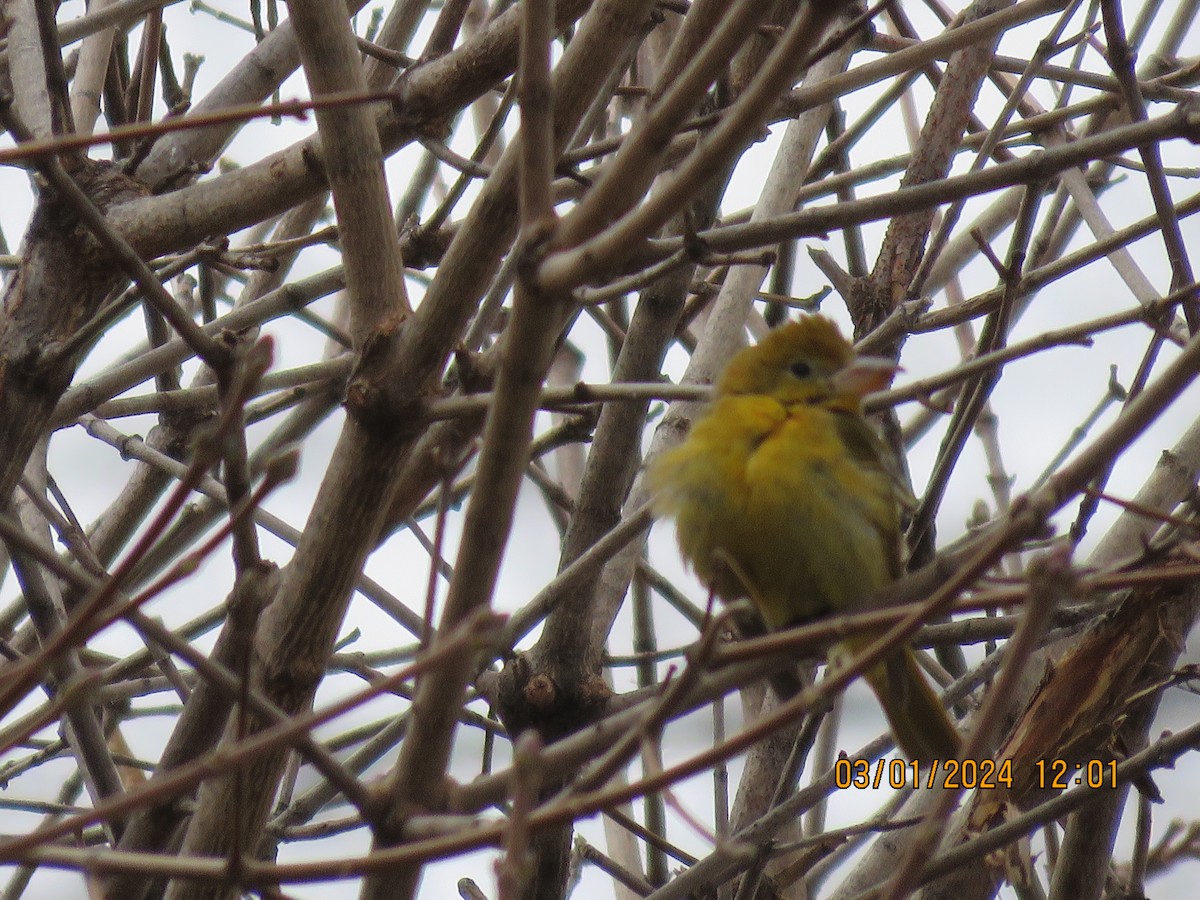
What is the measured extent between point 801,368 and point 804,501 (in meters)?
0.52

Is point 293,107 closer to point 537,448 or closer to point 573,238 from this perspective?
point 573,238

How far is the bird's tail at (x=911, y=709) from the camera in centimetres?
310

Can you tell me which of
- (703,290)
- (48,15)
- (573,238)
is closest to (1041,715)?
(703,290)

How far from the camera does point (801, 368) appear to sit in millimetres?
3320

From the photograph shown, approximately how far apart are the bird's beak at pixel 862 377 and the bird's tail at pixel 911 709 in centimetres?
58

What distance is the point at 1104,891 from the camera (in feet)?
10.7

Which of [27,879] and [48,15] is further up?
[48,15]

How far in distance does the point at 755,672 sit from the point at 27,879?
2.17 metres
